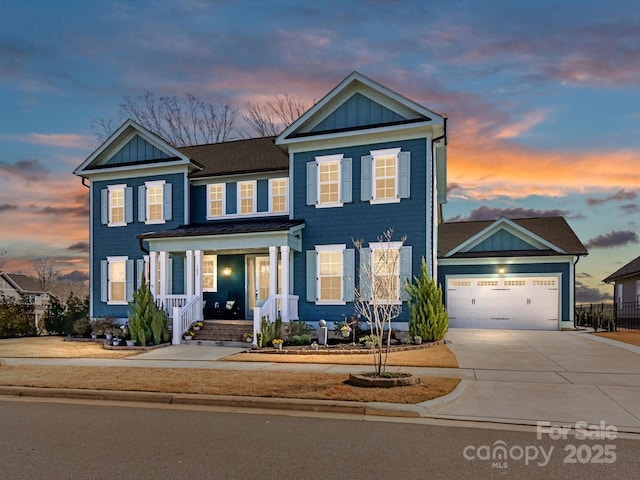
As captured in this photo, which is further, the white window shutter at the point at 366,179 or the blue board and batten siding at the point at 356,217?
the white window shutter at the point at 366,179

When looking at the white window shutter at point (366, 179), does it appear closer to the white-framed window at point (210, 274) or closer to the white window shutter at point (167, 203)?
the white-framed window at point (210, 274)

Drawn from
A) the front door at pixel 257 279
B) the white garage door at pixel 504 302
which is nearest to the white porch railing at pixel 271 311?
the front door at pixel 257 279

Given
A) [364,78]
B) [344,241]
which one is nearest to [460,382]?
[344,241]

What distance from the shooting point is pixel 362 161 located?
18000mm

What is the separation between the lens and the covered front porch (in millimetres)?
17422

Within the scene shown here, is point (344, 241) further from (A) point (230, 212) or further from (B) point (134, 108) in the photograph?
(B) point (134, 108)

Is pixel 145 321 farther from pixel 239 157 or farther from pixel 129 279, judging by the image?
pixel 239 157

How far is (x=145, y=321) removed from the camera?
1714 centimetres

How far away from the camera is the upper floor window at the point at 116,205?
21578 mm

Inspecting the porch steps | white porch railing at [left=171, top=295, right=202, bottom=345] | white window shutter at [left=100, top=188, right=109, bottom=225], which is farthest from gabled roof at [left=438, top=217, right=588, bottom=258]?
white window shutter at [left=100, top=188, right=109, bottom=225]

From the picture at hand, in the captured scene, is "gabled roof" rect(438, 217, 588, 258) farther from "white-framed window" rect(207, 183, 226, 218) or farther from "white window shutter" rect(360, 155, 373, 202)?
"white-framed window" rect(207, 183, 226, 218)

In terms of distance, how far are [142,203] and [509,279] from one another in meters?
16.0

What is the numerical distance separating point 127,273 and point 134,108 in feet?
68.6

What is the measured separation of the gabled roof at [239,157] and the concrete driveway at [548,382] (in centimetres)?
1016
